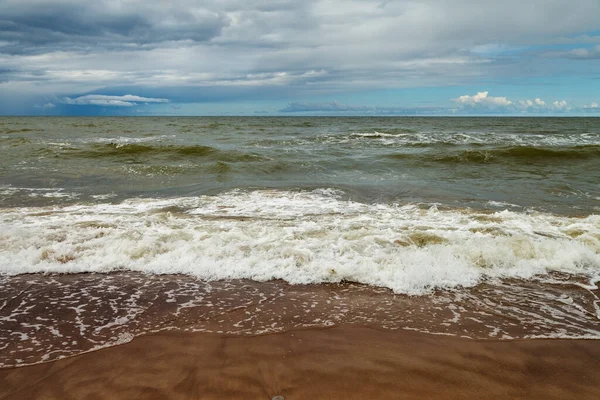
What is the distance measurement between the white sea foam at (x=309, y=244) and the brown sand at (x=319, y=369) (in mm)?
1431

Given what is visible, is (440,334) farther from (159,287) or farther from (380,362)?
(159,287)

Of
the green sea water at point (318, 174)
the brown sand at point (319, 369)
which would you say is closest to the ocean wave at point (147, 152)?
the green sea water at point (318, 174)

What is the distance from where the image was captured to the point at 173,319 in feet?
13.6

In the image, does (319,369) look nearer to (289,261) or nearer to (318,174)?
(289,261)

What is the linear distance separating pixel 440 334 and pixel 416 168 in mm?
13115

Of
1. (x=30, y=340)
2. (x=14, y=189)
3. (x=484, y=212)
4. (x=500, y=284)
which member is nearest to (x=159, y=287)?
(x=30, y=340)

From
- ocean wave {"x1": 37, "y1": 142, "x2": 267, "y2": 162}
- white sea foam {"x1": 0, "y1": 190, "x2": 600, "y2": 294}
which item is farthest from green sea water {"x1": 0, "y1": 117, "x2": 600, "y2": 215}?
white sea foam {"x1": 0, "y1": 190, "x2": 600, "y2": 294}

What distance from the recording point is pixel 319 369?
3221 millimetres

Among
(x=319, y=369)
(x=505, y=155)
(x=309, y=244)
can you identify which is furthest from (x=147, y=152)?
(x=319, y=369)

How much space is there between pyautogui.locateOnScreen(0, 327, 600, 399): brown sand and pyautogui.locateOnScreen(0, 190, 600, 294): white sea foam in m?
1.43

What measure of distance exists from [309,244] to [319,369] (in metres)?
3.11

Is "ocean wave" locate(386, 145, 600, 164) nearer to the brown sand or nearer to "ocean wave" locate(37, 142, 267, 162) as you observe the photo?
"ocean wave" locate(37, 142, 267, 162)

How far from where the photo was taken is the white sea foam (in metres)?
5.38

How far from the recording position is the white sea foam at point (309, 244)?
5379 millimetres
